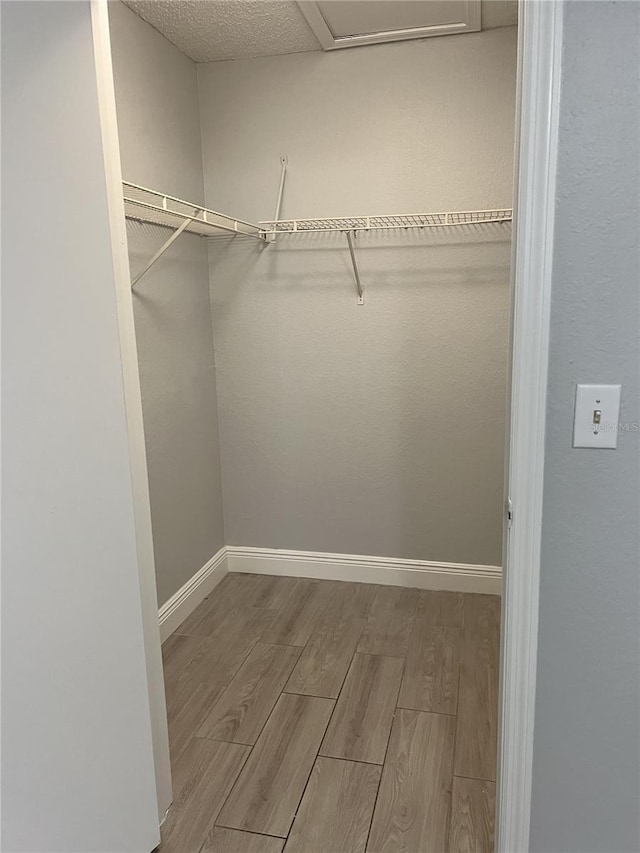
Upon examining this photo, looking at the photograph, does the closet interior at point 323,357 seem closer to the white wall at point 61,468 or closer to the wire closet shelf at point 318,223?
the wire closet shelf at point 318,223

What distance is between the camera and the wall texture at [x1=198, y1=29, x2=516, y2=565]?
266 cm

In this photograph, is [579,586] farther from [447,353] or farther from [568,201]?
[447,353]

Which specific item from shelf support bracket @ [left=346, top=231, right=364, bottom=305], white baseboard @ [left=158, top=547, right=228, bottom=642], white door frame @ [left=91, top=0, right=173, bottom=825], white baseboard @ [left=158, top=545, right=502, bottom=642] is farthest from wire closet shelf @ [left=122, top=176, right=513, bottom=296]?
white baseboard @ [left=158, top=547, right=228, bottom=642]

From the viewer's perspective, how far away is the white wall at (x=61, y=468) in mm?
1192

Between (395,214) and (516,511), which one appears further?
(395,214)

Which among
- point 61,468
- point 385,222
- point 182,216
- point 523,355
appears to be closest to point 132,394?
point 61,468

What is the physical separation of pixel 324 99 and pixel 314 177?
0.32 meters

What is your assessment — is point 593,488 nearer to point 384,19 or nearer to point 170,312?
point 170,312

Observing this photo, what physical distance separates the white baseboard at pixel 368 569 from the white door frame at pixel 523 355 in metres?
1.65

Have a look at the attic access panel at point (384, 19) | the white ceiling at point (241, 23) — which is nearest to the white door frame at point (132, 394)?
the white ceiling at point (241, 23)

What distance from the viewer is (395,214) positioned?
276 centimetres

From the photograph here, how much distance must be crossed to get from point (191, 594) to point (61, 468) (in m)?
1.72

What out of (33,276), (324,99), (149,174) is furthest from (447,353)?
(33,276)

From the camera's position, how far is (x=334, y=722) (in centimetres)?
213
